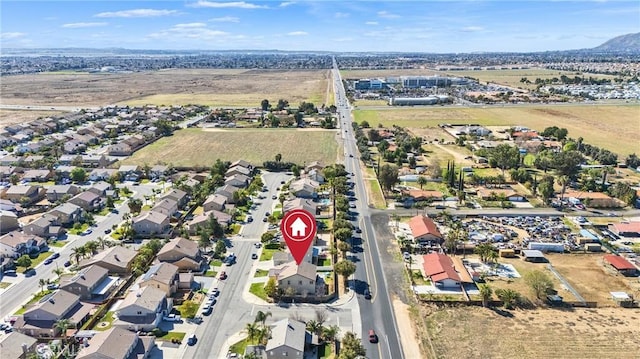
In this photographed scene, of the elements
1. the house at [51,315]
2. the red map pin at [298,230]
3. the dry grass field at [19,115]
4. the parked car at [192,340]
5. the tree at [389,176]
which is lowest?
the parked car at [192,340]

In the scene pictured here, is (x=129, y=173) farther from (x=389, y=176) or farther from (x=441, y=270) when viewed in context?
(x=441, y=270)

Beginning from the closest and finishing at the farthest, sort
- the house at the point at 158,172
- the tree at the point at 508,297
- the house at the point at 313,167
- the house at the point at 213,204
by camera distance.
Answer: the tree at the point at 508,297, the house at the point at 213,204, the house at the point at 158,172, the house at the point at 313,167

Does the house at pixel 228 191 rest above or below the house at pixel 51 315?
above

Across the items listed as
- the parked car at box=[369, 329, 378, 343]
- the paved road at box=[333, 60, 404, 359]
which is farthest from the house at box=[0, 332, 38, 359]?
the paved road at box=[333, 60, 404, 359]

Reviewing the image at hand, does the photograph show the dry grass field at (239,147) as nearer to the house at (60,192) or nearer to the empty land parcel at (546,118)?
the house at (60,192)

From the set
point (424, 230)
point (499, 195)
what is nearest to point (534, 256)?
point (424, 230)

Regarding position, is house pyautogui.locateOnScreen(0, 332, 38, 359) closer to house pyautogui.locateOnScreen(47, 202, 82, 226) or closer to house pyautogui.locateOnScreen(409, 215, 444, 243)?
house pyautogui.locateOnScreen(47, 202, 82, 226)

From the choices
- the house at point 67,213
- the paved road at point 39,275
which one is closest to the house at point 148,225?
the paved road at point 39,275

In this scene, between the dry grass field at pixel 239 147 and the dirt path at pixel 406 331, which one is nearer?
the dirt path at pixel 406 331
